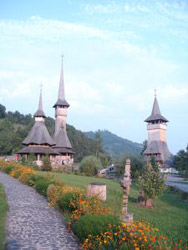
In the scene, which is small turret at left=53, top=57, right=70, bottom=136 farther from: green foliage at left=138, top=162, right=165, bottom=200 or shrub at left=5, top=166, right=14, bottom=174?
green foliage at left=138, top=162, right=165, bottom=200

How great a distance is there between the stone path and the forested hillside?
4078 cm

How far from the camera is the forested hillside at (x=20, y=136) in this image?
5469 centimetres

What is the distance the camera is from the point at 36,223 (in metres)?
7.09

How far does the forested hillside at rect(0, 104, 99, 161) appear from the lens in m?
54.7

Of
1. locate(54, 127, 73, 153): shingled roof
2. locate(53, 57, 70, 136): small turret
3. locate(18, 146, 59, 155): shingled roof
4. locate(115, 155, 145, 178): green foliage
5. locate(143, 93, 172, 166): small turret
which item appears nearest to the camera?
locate(115, 155, 145, 178): green foliage

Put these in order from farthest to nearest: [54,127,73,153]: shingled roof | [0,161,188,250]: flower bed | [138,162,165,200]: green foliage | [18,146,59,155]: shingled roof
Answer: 1. [54,127,73,153]: shingled roof
2. [18,146,59,155]: shingled roof
3. [138,162,165,200]: green foliage
4. [0,161,188,250]: flower bed

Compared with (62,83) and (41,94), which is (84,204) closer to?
(41,94)

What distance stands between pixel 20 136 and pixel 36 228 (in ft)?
175

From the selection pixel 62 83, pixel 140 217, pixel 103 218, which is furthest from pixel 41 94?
pixel 103 218

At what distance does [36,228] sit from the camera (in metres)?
6.63

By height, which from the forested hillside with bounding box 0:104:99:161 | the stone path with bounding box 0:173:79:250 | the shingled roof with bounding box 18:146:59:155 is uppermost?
the forested hillside with bounding box 0:104:99:161

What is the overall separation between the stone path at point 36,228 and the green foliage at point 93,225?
240 millimetres

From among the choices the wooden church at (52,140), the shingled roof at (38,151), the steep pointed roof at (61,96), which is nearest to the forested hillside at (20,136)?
the wooden church at (52,140)

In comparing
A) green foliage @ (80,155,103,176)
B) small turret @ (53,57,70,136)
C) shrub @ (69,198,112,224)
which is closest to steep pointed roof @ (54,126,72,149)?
small turret @ (53,57,70,136)
